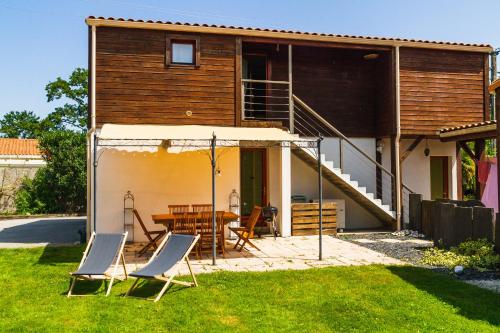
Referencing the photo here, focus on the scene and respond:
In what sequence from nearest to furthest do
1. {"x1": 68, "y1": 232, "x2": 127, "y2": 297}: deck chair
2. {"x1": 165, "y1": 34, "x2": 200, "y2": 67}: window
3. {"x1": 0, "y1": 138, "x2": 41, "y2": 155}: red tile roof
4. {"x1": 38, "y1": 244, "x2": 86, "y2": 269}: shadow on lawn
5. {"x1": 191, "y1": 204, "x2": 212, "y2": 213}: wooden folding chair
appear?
{"x1": 68, "y1": 232, "x2": 127, "y2": 297}: deck chair < {"x1": 38, "y1": 244, "x2": 86, "y2": 269}: shadow on lawn < {"x1": 191, "y1": 204, "x2": 212, "y2": 213}: wooden folding chair < {"x1": 165, "y1": 34, "x2": 200, "y2": 67}: window < {"x1": 0, "y1": 138, "x2": 41, "y2": 155}: red tile roof

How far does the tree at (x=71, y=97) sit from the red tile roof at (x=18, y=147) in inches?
383

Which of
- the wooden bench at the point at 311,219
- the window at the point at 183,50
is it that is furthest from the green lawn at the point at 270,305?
the window at the point at 183,50

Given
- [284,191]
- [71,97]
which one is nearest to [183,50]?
[284,191]

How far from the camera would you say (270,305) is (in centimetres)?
717

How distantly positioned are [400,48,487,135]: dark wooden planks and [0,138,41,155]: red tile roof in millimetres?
27497

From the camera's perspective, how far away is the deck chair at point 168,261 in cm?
773

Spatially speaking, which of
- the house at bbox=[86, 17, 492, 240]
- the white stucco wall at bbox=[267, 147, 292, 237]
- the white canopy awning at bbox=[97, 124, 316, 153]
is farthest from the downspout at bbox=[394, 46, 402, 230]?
the white canopy awning at bbox=[97, 124, 316, 153]

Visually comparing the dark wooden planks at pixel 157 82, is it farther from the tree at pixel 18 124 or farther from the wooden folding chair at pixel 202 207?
the tree at pixel 18 124

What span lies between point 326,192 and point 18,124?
61.9 m

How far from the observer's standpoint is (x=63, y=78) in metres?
47.2

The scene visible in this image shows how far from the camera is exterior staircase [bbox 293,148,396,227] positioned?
1483cm

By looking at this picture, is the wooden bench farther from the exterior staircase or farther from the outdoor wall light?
the outdoor wall light

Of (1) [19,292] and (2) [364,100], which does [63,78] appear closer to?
(2) [364,100]

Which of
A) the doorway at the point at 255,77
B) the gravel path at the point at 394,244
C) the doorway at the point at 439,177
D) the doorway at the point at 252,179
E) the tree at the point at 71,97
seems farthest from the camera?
the tree at the point at 71,97
